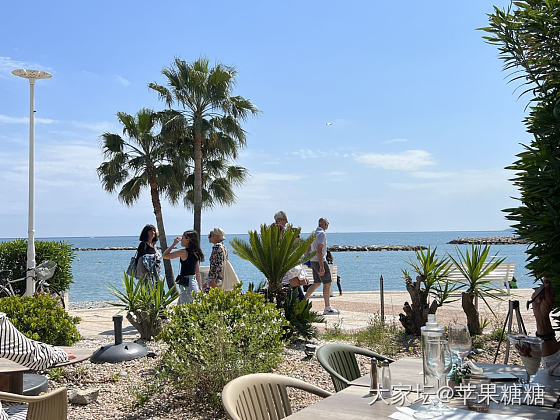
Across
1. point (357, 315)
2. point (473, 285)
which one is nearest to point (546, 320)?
point (473, 285)

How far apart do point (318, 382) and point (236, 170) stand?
61.6 ft

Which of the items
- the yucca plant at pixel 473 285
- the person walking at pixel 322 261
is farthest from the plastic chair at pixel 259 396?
the person walking at pixel 322 261

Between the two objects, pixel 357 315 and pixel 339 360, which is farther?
pixel 357 315

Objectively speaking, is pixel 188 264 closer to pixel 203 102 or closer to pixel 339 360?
pixel 339 360

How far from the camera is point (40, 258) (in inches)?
516

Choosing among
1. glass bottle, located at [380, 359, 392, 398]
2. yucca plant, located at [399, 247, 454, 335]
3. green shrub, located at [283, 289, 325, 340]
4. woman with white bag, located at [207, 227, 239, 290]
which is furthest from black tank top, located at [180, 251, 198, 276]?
glass bottle, located at [380, 359, 392, 398]

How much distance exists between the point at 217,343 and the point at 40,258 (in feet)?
32.7

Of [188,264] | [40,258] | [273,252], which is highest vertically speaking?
[273,252]

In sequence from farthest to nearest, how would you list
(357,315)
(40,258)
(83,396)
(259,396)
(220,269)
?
(40,258) < (357,315) < (220,269) < (83,396) < (259,396)

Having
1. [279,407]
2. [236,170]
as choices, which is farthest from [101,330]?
[236,170]

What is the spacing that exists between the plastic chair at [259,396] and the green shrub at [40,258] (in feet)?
36.9

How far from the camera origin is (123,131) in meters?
23.1

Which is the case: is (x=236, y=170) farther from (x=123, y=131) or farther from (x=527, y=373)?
(x=527, y=373)

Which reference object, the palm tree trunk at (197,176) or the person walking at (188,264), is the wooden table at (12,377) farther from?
the palm tree trunk at (197,176)
